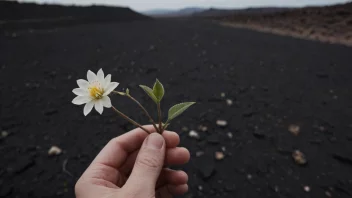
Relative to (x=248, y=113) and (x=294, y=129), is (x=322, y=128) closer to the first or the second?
(x=294, y=129)

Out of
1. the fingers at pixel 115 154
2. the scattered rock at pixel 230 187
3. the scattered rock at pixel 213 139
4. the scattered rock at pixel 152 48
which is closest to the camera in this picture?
the fingers at pixel 115 154

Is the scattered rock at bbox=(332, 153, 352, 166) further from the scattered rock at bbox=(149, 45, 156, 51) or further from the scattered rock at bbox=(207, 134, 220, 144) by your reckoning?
the scattered rock at bbox=(149, 45, 156, 51)

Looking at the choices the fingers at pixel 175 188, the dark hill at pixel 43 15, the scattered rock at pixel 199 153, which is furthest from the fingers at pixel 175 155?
the dark hill at pixel 43 15

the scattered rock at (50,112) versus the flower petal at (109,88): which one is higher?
the flower petal at (109,88)

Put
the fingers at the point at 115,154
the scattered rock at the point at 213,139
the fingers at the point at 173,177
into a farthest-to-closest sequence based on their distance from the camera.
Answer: the scattered rock at the point at 213,139 < the fingers at the point at 173,177 < the fingers at the point at 115,154

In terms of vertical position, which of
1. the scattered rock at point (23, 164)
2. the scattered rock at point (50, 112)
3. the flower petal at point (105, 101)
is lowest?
the scattered rock at point (23, 164)

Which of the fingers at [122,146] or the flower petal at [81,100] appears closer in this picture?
the flower petal at [81,100]

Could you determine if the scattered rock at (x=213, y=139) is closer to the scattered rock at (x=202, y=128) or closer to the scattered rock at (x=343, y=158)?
the scattered rock at (x=202, y=128)
